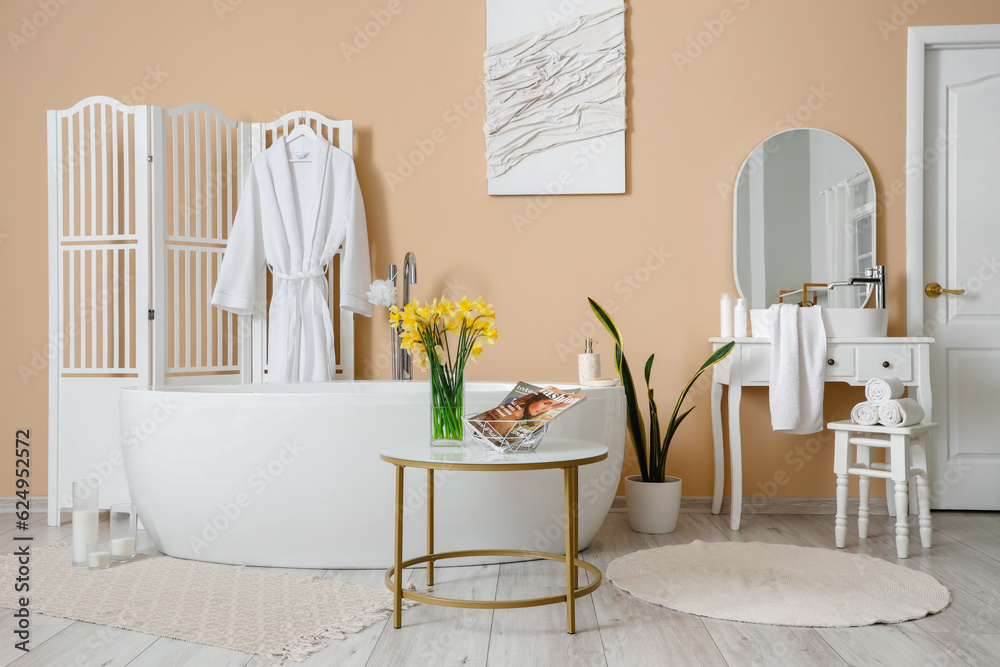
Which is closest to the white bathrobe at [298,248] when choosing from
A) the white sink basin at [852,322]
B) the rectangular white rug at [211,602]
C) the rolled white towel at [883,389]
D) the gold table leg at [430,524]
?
the rectangular white rug at [211,602]

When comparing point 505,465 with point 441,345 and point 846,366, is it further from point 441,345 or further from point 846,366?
point 846,366

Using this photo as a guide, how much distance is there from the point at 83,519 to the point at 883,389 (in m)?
2.58

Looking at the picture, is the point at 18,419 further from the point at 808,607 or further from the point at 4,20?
the point at 808,607

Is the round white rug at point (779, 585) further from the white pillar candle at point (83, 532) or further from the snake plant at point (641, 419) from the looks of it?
the white pillar candle at point (83, 532)

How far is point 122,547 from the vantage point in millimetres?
2332

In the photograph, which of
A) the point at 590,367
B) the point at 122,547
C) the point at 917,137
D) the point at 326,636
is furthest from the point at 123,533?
the point at 917,137

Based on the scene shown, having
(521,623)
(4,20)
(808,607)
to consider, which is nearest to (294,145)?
(4,20)

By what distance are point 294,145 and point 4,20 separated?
4.65 ft

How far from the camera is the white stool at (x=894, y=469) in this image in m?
2.40

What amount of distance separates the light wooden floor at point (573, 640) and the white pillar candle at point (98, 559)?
0.41m

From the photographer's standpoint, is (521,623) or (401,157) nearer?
(521,623)

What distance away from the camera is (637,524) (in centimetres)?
280

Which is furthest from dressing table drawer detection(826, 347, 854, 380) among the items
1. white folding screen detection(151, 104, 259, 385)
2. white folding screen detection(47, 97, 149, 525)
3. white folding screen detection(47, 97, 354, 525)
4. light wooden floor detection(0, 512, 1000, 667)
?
white folding screen detection(47, 97, 149, 525)

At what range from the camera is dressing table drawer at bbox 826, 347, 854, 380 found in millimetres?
2814
